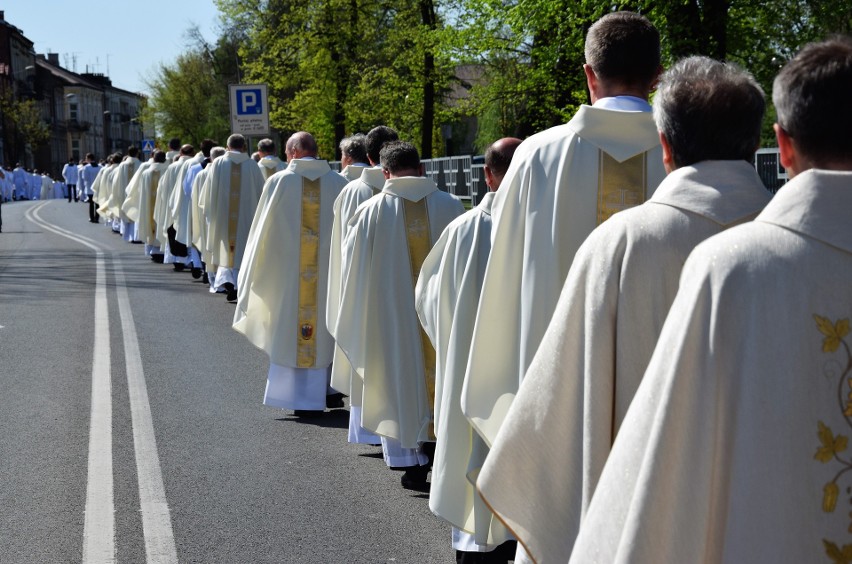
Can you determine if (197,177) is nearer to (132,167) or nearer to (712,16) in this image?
(712,16)

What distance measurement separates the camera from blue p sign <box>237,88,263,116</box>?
24.6m

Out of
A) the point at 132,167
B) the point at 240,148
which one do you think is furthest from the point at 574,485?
the point at 132,167

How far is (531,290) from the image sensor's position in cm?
454

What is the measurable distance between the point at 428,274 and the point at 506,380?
1.51 meters

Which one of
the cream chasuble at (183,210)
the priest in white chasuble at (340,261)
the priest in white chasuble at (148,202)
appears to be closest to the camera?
the priest in white chasuble at (340,261)

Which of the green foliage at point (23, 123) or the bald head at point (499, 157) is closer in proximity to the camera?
the bald head at point (499, 157)

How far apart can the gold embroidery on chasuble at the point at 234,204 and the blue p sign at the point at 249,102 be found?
8.12 m

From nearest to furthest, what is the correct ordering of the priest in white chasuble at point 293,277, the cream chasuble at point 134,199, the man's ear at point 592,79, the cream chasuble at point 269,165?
the man's ear at point 592,79 < the priest in white chasuble at point 293,277 < the cream chasuble at point 269,165 < the cream chasuble at point 134,199

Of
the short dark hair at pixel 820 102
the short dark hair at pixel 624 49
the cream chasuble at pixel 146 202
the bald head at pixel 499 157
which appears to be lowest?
the cream chasuble at pixel 146 202

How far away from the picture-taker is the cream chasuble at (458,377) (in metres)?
5.56

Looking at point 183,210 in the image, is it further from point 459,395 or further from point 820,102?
point 820,102

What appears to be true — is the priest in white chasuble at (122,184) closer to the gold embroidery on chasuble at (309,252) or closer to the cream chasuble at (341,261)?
the gold embroidery on chasuble at (309,252)

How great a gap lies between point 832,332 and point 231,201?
14.5 m

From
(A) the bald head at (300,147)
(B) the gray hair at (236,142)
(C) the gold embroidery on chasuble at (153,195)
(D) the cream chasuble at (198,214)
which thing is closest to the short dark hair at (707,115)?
(A) the bald head at (300,147)
